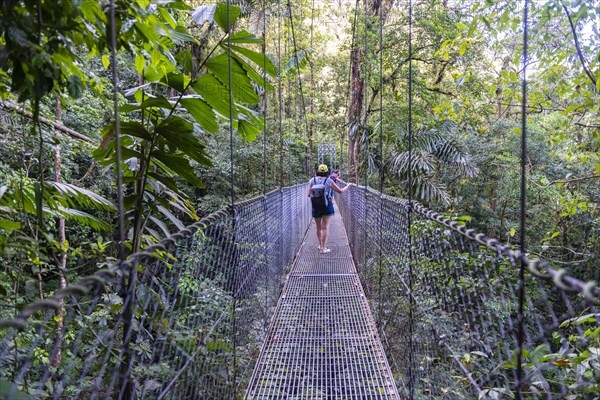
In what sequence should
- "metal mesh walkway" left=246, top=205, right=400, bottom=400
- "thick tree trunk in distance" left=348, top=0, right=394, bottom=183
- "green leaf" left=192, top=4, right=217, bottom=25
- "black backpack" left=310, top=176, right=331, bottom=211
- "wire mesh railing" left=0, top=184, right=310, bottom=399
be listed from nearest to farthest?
"wire mesh railing" left=0, top=184, right=310, bottom=399 < "green leaf" left=192, top=4, right=217, bottom=25 < "metal mesh walkway" left=246, top=205, right=400, bottom=400 < "black backpack" left=310, top=176, right=331, bottom=211 < "thick tree trunk in distance" left=348, top=0, right=394, bottom=183

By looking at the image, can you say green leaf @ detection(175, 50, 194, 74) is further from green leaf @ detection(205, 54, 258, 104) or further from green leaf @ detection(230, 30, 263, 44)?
green leaf @ detection(230, 30, 263, 44)

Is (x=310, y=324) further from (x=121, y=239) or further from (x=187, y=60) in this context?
(x=121, y=239)

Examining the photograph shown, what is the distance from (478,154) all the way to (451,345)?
21.8 ft

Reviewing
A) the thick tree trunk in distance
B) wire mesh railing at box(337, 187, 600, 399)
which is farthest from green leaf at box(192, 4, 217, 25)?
the thick tree trunk in distance

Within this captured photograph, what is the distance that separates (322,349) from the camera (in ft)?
7.07

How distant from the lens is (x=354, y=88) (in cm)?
675

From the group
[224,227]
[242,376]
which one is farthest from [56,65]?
[242,376]

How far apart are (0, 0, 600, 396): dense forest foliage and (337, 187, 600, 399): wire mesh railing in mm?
272

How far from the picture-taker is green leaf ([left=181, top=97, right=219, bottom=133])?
4.22 ft

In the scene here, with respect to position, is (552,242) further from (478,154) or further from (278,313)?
(278,313)

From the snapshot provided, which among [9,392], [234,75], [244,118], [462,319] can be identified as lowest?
[462,319]

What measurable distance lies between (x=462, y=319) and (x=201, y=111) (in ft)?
3.36

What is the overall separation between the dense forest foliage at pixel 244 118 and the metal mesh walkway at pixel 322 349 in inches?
33.2

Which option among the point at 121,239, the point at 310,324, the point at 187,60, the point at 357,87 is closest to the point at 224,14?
the point at 187,60
